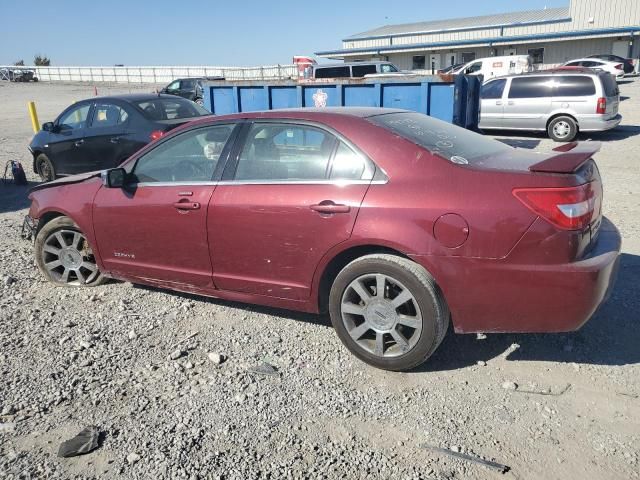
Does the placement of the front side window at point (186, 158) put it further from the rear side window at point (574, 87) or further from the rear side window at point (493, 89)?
A: the rear side window at point (493, 89)

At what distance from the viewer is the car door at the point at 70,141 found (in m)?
8.90

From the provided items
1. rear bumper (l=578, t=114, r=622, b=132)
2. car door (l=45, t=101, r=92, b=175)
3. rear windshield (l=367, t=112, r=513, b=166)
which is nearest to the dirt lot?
rear windshield (l=367, t=112, r=513, b=166)

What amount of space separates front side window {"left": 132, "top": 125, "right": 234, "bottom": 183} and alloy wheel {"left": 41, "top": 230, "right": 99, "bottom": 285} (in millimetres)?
1026

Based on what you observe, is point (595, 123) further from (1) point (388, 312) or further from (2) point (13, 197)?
(2) point (13, 197)

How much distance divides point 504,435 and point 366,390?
2.68 ft

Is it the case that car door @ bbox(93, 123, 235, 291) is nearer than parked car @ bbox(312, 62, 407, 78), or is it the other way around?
car door @ bbox(93, 123, 235, 291)

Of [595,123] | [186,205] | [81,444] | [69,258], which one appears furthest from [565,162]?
[595,123]

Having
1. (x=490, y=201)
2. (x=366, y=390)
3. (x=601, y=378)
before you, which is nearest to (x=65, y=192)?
(x=366, y=390)

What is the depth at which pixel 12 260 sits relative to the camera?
5707 millimetres

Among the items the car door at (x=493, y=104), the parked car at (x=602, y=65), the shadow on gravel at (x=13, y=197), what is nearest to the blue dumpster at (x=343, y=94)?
the car door at (x=493, y=104)

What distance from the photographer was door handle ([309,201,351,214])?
3.33m

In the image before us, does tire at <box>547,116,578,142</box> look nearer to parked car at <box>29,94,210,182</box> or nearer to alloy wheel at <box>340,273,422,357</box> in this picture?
parked car at <box>29,94,210,182</box>

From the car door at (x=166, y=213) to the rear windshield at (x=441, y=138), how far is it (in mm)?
1219

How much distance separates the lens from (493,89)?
48.8 feet
